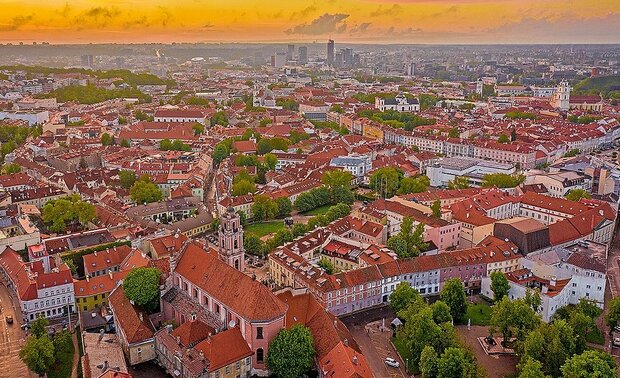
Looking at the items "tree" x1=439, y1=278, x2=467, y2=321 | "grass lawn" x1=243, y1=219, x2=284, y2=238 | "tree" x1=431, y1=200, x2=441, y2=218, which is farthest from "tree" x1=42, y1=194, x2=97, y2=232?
"tree" x1=439, y1=278, x2=467, y2=321

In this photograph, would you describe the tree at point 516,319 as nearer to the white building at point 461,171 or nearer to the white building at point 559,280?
the white building at point 559,280

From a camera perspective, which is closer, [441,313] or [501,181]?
[441,313]

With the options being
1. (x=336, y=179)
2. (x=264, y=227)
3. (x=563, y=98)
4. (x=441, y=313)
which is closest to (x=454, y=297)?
(x=441, y=313)

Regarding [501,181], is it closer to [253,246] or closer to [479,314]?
[479,314]

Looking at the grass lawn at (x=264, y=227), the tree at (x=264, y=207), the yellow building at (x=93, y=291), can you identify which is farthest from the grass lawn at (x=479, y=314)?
the tree at (x=264, y=207)

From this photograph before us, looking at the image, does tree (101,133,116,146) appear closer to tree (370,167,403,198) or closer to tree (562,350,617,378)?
tree (370,167,403,198)

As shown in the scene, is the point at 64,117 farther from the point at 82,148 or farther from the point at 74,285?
the point at 74,285

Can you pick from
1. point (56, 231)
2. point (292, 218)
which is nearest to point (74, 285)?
point (56, 231)
